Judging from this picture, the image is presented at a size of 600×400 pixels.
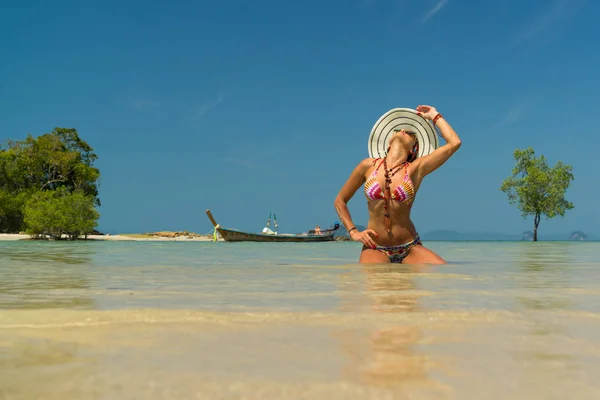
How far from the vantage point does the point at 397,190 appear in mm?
5789

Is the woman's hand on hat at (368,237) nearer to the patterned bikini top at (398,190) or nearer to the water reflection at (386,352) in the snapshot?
the patterned bikini top at (398,190)

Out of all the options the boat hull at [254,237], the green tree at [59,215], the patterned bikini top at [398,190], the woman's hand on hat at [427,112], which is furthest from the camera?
the boat hull at [254,237]

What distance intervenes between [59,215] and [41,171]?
11.5m

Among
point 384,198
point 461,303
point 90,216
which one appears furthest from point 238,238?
point 461,303

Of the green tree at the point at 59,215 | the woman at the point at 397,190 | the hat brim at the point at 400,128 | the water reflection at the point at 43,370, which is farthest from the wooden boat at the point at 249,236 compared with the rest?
the water reflection at the point at 43,370

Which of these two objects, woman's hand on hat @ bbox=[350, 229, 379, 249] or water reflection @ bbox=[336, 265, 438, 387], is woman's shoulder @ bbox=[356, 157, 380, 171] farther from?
water reflection @ bbox=[336, 265, 438, 387]

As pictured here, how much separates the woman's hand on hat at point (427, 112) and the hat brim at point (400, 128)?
60 millimetres

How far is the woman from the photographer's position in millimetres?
5887

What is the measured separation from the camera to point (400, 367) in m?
1.35

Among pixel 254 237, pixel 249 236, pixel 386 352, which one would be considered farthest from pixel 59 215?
pixel 386 352

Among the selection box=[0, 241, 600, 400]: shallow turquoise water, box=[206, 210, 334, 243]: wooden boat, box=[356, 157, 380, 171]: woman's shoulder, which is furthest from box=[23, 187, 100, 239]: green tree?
box=[0, 241, 600, 400]: shallow turquoise water

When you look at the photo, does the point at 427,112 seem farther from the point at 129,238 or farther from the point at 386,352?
the point at 129,238

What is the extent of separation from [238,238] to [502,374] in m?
41.4

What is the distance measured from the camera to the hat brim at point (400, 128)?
6203 millimetres
